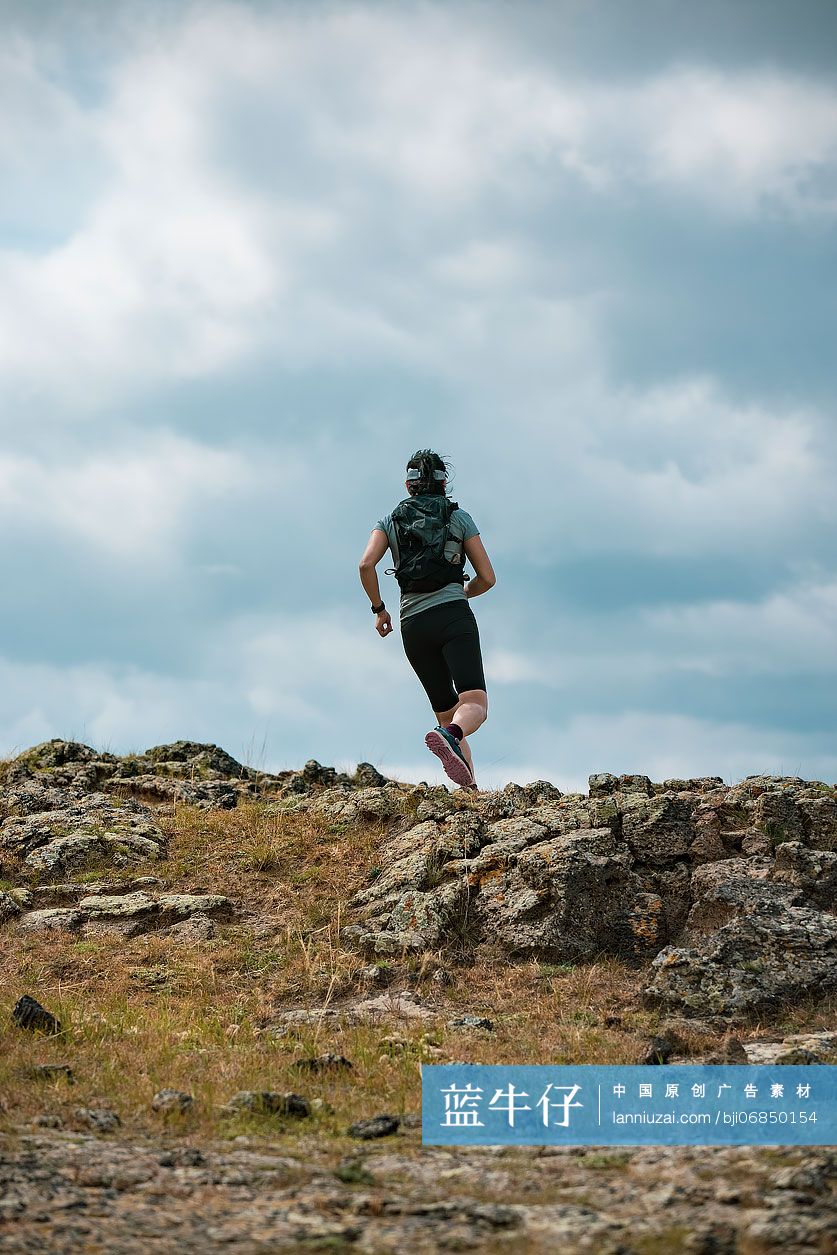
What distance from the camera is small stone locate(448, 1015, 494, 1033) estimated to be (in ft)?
26.4

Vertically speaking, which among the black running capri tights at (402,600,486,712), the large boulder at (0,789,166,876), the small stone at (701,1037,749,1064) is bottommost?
the small stone at (701,1037,749,1064)

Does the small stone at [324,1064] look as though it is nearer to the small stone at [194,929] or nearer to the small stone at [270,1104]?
the small stone at [270,1104]

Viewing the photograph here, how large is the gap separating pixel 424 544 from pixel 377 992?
4832 millimetres

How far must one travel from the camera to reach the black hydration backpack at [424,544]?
39.7 ft

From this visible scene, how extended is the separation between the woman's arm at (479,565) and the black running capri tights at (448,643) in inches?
12.3

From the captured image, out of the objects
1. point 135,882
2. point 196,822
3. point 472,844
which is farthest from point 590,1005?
point 196,822

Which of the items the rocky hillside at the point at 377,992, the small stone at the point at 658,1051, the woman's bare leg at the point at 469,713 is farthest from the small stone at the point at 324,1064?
the woman's bare leg at the point at 469,713

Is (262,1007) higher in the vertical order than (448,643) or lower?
lower

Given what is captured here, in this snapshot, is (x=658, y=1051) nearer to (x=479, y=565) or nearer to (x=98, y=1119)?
(x=98, y=1119)

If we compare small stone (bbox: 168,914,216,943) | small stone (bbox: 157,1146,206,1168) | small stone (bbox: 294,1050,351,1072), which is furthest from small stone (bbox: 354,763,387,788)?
small stone (bbox: 157,1146,206,1168)

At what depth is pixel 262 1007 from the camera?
8836 mm

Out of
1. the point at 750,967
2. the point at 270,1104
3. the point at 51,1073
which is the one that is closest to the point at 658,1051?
the point at 750,967

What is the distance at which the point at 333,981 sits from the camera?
9.11m

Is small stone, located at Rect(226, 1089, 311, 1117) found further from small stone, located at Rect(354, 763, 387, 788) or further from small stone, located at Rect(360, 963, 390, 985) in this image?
small stone, located at Rect(354, 763, 387, 788)
